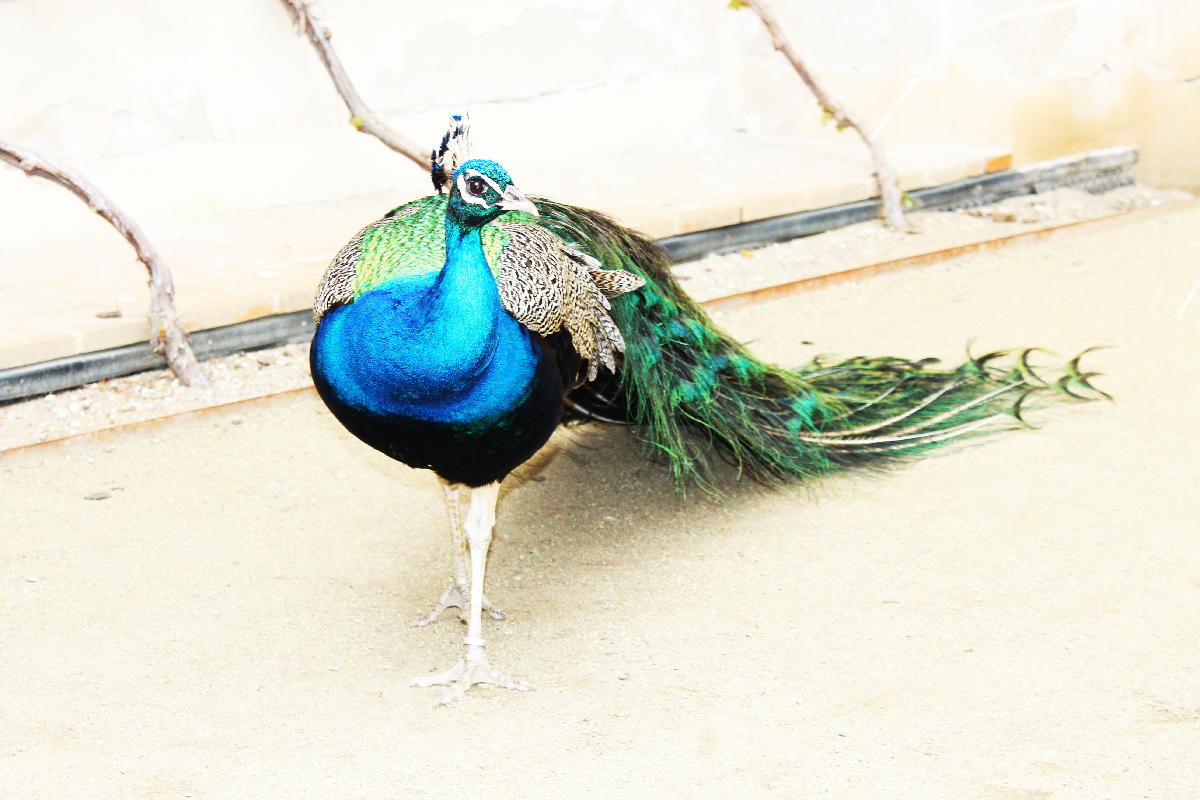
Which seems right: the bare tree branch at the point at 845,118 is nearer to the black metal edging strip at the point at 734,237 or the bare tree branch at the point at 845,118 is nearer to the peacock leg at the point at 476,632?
the black metal edging strip at the point at 734,237

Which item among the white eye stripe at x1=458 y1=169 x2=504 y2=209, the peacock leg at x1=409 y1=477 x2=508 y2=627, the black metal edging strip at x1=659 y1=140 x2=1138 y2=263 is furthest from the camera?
the black metal edging strip at x1=659 y1=140 x2=1138 y2=263

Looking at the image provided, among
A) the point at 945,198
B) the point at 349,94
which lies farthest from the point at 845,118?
the point at 349,94

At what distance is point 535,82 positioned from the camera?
6789 mm

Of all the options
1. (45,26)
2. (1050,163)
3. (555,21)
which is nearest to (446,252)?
(45,26)

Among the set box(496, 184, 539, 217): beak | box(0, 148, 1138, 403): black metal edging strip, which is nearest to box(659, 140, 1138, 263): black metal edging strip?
box(0, 148, 1138, 403): black metal edging strip

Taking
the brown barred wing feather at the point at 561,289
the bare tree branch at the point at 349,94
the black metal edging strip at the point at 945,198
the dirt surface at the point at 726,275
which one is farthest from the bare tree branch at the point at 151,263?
Answer: the black metal edging strip at the point at 945,198

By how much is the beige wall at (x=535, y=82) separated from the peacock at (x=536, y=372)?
315cm

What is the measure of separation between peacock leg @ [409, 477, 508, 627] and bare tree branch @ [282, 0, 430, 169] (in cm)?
230

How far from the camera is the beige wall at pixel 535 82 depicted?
553cm

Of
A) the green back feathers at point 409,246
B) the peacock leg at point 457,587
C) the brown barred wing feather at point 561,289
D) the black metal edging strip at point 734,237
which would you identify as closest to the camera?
the green back feathers at point 409,246

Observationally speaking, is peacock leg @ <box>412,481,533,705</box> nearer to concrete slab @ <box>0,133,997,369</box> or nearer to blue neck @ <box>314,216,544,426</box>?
blue neck @ <box>314,216,544,426</box>

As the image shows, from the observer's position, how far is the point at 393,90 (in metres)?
6.29

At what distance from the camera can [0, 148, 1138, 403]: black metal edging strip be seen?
13.7 ft

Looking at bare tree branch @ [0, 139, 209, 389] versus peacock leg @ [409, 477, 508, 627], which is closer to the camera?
peacock leg @ [409, 477, 508, 627]
